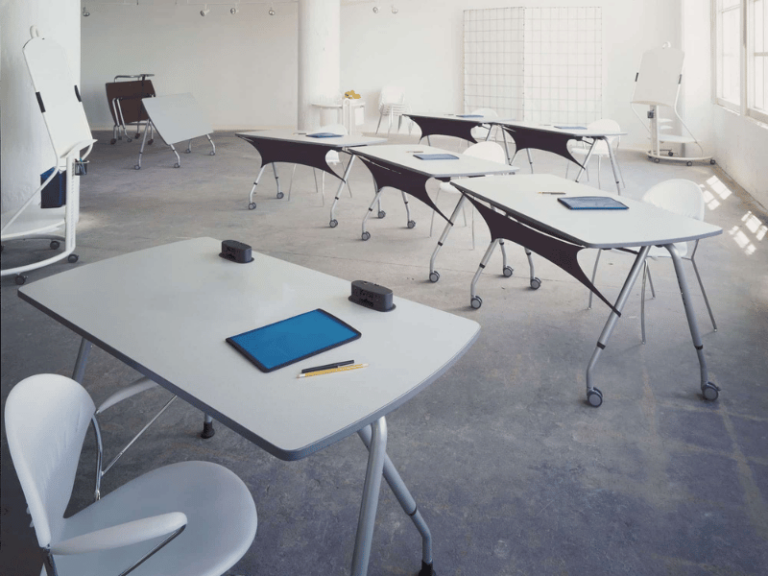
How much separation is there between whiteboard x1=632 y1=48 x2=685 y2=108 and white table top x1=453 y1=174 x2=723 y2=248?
5.72 meters

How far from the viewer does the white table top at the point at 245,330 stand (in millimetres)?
1391

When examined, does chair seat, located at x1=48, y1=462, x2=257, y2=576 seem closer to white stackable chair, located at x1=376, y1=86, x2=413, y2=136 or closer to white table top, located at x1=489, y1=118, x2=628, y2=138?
white table top, located at x1=489, y1=118, x2=628, y2=138

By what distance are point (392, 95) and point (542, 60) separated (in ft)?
9.61

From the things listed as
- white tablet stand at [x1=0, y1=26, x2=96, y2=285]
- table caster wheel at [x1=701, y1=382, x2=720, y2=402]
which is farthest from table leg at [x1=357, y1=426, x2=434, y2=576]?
white tablet stand at [x1=0, y1=26, x2=96, y2=285]

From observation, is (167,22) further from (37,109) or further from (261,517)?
(261,517)

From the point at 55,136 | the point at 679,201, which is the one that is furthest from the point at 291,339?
the point at 55,136

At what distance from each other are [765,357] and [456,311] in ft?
5.54

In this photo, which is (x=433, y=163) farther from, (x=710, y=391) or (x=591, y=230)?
(x=710, y=391)

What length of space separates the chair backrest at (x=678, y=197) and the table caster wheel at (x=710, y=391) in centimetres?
108

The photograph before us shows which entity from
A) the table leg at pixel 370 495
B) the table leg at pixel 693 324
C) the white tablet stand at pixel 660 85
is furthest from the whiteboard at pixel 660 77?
the table leg at pixel 370 495

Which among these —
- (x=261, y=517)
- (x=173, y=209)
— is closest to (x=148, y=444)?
(x=261, y=517)

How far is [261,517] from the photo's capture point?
2.20 m

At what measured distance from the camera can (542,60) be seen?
10992mm

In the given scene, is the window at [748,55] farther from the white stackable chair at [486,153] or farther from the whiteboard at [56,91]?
the whiteboard at [56,91]
